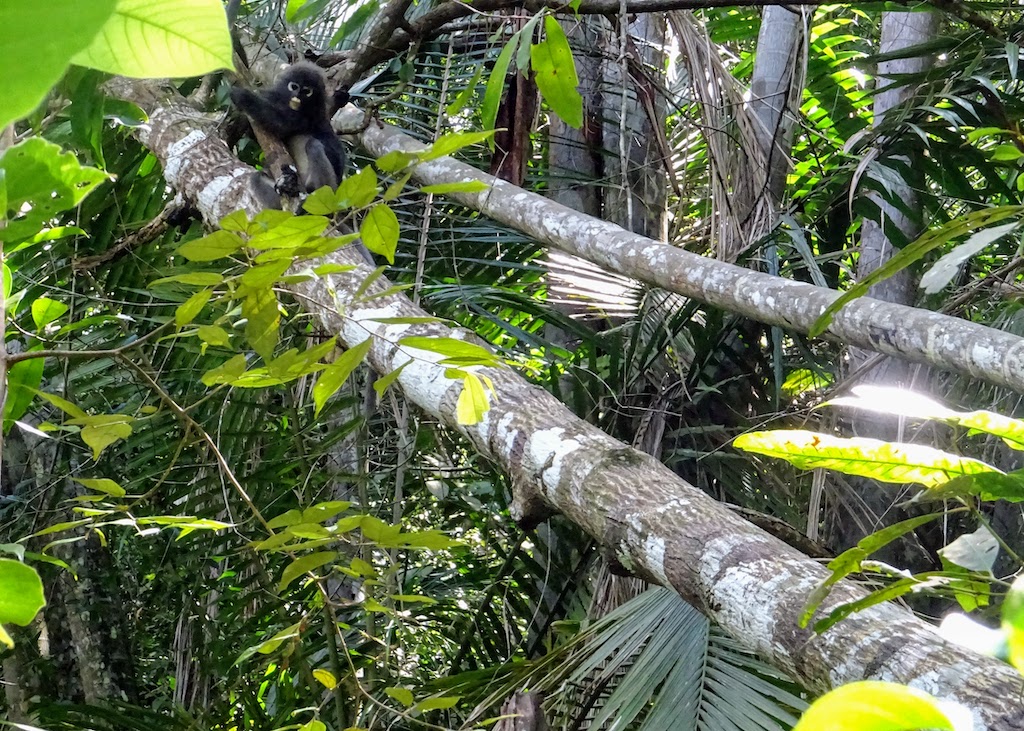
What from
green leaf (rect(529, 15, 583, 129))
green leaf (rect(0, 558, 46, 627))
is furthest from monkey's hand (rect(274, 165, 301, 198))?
green leaf (rect(0, 558, 46, 627))

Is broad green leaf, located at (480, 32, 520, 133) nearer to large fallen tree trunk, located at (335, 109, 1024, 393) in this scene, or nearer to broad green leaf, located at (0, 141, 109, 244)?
large fallen tree trunk, located at (335, 109, 1024, 393)

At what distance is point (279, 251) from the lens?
38.3 inches

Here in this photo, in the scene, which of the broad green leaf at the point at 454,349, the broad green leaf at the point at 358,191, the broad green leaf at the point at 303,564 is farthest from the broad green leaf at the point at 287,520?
the broad green leaf at the point at 358,191

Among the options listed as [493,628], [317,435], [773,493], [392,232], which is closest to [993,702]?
[392,232]

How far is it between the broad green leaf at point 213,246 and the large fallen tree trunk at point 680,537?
17 cm

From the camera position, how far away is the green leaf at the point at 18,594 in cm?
48

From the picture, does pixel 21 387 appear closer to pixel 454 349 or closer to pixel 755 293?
pixel 454 349

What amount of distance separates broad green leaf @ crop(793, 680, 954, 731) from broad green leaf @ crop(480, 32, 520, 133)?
1074mm

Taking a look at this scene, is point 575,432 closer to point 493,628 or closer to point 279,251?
point 279,251

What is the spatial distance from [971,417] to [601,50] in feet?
10.3

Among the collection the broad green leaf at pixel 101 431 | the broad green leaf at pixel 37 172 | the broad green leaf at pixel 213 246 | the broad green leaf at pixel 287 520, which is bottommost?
the broad green leaf at pixel 287 520

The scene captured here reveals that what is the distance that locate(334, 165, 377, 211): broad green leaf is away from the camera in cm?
95

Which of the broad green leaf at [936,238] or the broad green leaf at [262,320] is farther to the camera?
the broad green leaf at [262,320]

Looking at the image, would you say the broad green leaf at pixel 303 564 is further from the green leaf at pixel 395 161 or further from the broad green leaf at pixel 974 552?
the broad green leaf at pixel 974 552
